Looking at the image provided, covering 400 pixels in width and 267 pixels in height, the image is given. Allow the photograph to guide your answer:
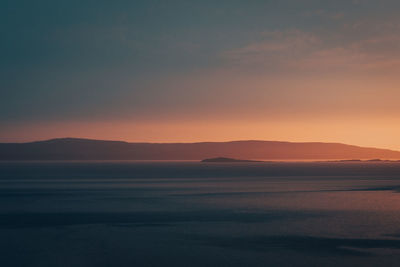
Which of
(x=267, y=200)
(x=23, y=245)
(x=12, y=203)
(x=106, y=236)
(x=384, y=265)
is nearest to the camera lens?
(x=384, y=265)

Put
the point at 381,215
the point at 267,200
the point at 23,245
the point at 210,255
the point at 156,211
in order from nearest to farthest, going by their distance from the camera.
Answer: the point at 210,255 < the point at 23,245 < the point at 381,215 < the point at 156,211 < the point at 267,200

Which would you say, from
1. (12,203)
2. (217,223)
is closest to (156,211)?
(217,223)

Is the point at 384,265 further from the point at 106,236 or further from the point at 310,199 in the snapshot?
the point at 310,199

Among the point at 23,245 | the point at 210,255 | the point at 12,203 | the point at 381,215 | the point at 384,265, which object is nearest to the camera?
the point at 384,265

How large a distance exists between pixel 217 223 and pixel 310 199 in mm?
18673

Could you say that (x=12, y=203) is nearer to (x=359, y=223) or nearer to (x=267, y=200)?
(x=267, y=200)

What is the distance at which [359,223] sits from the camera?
2988 cm

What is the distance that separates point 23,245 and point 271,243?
11632 mm

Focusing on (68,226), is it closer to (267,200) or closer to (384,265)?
(384,265)

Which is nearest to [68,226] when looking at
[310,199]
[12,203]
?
[12,203]

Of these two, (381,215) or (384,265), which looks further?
(381,215)

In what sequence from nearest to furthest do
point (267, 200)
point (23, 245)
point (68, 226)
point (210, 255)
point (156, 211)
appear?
point (210, 255), point (23, 245), point (68, 226), point (156, 211), point (267, 200)

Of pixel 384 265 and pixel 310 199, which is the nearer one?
pixel 384 265

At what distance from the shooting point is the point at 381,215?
3338cm
